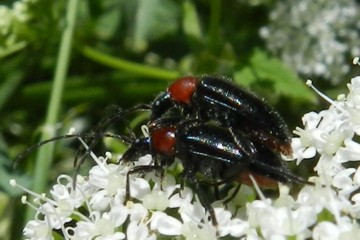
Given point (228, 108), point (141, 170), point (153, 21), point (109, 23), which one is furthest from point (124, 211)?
point (109, 23)

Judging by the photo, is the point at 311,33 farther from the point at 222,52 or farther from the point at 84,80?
the point at 84,80

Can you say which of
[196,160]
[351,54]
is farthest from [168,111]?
[351,54]

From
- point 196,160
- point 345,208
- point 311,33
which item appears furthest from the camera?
point 311,33

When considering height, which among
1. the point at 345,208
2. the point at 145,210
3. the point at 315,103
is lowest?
the point at 345,208

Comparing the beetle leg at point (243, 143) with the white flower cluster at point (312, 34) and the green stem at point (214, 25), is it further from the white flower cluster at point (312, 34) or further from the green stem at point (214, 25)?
the white flower cluster at point (312, 34)

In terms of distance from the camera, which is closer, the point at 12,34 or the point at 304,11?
the point at 12,34

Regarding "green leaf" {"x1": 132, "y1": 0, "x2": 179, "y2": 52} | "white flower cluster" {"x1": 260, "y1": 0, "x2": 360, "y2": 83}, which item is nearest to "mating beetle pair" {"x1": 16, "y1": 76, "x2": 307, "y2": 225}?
"green leaf" {"x1": 132, "y1": 0, "x2": 179, "y2": 52}
